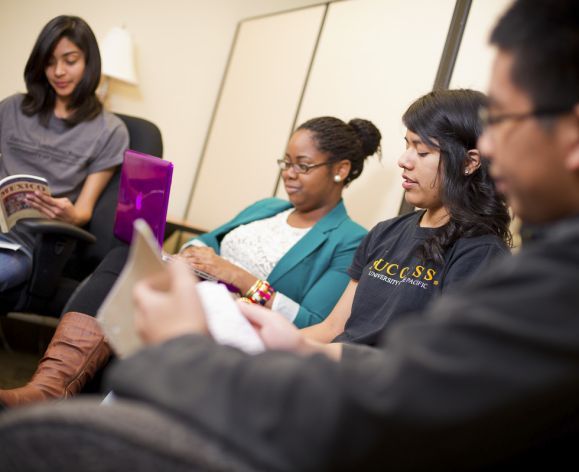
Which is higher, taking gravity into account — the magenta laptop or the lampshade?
the lampshade

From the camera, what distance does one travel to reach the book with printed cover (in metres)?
1.77

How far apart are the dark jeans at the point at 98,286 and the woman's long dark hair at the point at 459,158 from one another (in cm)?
87

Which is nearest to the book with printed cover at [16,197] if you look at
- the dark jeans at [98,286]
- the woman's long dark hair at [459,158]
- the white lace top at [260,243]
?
the dark jeans at [98,286]

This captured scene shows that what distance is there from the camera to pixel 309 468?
49 cm

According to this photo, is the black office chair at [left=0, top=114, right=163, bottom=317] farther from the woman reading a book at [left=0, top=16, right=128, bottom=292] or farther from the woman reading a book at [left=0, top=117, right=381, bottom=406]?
the woman reading a book at [left=0, top=16, right=128, bottom=292]

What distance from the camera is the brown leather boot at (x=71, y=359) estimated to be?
1.38m

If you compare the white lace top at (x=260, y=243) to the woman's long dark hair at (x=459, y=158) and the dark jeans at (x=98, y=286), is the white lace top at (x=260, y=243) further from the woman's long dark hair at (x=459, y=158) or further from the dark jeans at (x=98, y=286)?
the woman's long dark hair at (x=459, y=158)

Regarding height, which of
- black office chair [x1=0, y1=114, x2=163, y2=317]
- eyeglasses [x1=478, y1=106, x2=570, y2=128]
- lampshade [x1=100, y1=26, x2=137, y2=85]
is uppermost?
lampshade [x1=100, y1=26, x2=137, y2=85]

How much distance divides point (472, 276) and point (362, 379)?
0.74 meters

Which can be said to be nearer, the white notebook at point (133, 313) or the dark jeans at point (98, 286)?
the white notebook at point (133, 313)

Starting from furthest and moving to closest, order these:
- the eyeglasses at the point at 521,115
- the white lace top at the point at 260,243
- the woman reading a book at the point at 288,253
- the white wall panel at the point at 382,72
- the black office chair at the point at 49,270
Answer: the white wall panel at the point at 382,72 < the white lace top at the point at 260,243 < the black office chair at the point at 49,270 < the woman reading a book at the point at 288,253 < the eyeglasses at the point at 521,115

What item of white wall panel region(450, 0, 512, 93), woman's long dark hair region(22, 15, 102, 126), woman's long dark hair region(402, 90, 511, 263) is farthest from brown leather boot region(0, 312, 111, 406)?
white wall panel region(450, 0, 512, 93)

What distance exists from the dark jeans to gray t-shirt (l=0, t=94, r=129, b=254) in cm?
44

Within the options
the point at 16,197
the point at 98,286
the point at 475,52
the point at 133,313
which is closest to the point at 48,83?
the point at 16,197
